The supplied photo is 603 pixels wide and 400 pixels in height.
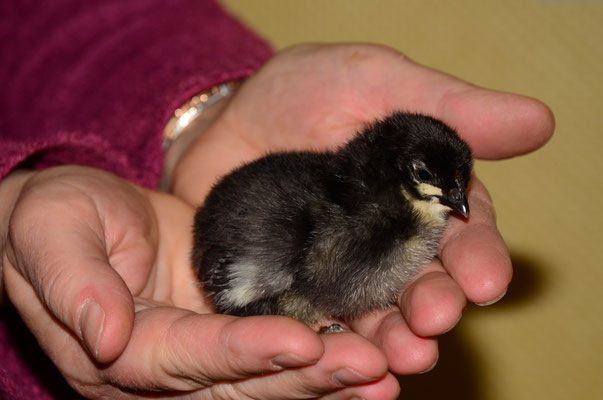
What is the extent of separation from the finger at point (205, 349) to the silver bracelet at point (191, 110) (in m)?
0.98

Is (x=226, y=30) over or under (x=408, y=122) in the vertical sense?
under

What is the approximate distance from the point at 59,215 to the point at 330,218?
1.83ft

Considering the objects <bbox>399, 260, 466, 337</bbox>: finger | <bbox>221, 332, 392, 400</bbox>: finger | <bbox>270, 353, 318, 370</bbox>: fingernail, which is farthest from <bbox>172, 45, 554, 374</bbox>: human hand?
<bbox>270, 353, 318, 370</bbox>: fingernail

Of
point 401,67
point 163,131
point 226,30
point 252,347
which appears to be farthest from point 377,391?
point 226,30

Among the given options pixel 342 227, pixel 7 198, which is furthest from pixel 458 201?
pixel 7 198

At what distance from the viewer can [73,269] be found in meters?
1.19

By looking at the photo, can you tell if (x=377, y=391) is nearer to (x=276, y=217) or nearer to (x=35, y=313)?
(x=276, y=217)

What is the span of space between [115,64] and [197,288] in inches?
39.5

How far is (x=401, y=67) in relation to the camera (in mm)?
1723

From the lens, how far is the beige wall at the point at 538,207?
2.35 meters

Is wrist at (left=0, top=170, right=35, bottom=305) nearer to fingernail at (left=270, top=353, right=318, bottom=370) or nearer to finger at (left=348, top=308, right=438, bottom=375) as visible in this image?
fingernail at (left=270, top=353, right=318, bottom=370)

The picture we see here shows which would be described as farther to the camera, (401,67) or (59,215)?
(401,67)

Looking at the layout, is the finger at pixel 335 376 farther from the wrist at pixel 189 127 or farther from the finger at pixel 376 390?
the wrist at pixel 189 127

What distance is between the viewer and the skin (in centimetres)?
114
